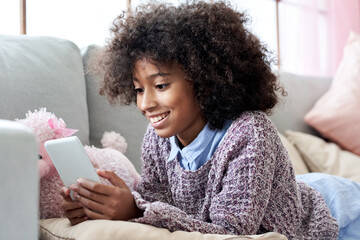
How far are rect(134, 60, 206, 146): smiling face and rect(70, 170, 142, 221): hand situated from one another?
8.1 inches

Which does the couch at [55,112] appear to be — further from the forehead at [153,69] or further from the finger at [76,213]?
the forehead at [153,69]

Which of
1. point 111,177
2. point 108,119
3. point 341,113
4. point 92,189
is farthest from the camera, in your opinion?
point 341,113

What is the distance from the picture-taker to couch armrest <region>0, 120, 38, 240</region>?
1.59ft

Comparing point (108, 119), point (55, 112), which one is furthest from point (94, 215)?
point (108, 119)

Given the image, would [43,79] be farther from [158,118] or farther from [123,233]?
[123,233]

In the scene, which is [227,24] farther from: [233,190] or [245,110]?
[233,190]

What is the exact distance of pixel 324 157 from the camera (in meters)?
1.98

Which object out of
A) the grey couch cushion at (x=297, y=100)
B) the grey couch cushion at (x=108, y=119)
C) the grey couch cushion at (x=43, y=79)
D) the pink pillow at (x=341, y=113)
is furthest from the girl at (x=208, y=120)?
the pink pillow at (x=341, y=113)

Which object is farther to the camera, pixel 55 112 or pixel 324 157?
pixel 324 157

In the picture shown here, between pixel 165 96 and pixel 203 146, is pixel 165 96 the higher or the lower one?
the higher one

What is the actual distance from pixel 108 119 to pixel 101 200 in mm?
664

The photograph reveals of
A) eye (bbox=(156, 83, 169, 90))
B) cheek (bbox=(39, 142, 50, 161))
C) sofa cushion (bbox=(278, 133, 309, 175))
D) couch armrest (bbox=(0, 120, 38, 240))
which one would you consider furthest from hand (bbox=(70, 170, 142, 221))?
sofa cushion (bbox=(278, 133, 309, 175))

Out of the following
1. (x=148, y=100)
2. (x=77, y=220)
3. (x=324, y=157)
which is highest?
(x=148, y=100)

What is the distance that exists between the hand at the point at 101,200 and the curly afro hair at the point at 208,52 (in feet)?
0.97
